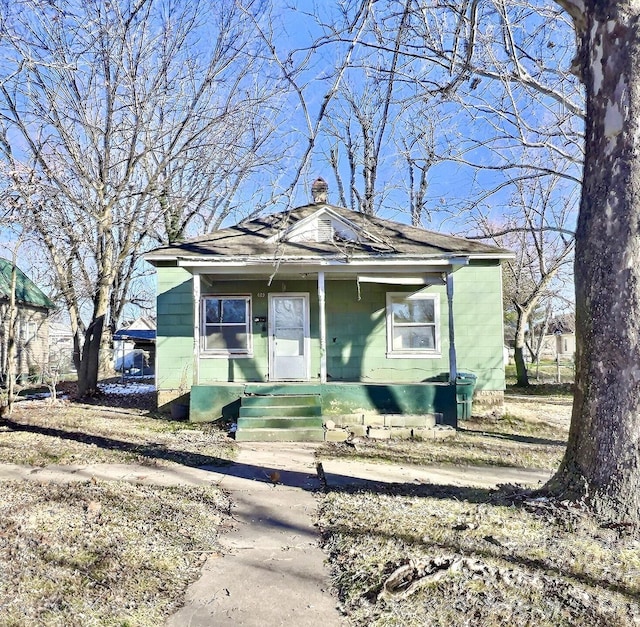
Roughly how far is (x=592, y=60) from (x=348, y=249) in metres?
5.84

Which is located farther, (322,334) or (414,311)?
(414,311)

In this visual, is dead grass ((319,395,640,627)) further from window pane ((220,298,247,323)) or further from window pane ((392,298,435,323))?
window pane ((220,298,247,323))

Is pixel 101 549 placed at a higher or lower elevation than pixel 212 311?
lower

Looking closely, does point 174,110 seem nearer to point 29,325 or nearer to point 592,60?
point 29,325

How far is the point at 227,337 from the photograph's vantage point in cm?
1095

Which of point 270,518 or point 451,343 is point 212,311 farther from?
point 270,518

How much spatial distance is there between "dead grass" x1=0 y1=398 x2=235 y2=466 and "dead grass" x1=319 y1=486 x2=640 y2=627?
3.11m

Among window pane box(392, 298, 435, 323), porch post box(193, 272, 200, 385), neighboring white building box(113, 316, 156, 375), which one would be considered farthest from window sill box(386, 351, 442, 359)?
neighboring white building box(113, 316, 156, 375)

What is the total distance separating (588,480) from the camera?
3900mm

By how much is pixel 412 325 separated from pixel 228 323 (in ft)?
13.8

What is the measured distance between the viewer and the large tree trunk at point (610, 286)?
374cm

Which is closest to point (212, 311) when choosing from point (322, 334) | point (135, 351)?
point (322, 334)

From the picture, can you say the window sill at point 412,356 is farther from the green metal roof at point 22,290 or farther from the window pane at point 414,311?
the green metal roof at point 22,290

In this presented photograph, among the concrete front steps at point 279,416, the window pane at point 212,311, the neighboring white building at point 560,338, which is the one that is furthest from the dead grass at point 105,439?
the neighboring white building at point 560,338
